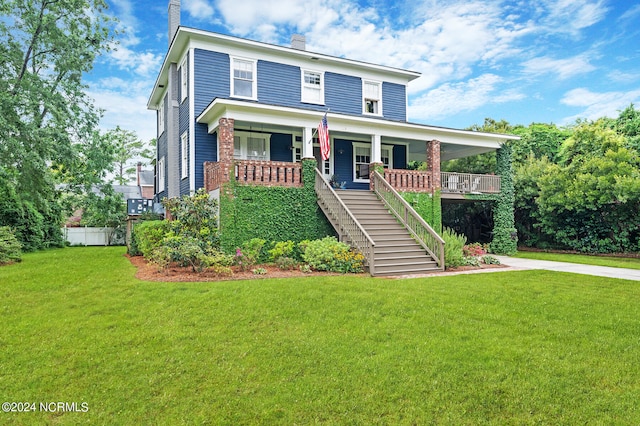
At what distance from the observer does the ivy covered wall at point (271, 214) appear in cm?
1191

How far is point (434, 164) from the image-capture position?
1575 cm

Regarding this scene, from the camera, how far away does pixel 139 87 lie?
23.0m

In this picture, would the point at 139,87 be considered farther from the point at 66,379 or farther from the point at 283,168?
the point at 66,379

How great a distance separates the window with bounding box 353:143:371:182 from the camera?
17.6 meters

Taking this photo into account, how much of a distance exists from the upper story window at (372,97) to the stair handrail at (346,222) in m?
6.69

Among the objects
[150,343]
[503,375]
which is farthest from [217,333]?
[503,375]

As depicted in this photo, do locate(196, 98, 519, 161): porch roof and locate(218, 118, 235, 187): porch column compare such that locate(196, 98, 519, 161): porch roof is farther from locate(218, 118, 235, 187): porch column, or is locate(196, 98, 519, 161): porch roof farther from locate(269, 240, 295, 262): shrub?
locate(269, 240, 295, 262): shrub

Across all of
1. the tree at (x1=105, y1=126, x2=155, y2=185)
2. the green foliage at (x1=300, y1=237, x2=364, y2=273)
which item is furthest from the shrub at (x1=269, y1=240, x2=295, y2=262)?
the tree at (x1=105, y1=126, x2=155, y2=185)

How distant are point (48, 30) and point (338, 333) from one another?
64.7ft

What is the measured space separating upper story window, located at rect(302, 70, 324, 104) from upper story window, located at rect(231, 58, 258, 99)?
227cm

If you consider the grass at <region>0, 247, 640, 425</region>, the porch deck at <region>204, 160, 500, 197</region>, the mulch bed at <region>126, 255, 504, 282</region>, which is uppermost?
the porch deck at <region>204, 160, 500, 197</region>

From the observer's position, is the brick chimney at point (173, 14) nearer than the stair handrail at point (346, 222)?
No

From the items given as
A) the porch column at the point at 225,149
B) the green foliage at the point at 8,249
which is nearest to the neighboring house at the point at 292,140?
the porch column at the point at 225,149

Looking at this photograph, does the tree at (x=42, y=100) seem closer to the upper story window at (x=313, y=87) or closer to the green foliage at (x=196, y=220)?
the green foliage at (x=196, y=220)
